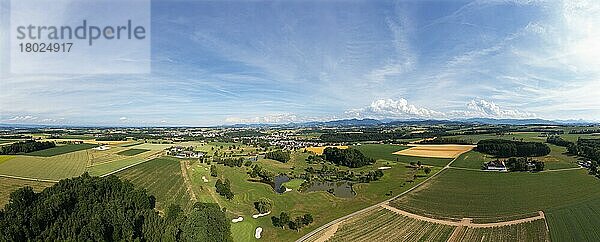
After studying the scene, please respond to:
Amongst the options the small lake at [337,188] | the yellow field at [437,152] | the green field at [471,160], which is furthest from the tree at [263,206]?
the yellow field at [437,152]

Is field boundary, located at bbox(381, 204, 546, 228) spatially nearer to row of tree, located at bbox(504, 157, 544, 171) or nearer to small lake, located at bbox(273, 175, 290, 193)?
small lake, located at bbox(273, 175, 290, 193)

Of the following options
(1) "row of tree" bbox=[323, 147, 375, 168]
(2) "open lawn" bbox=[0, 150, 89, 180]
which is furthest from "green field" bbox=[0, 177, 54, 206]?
(1) "row of tree" bbox=[323, 147, 375, 168]

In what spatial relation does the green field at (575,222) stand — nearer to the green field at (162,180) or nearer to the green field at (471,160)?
the green field at (471,160)

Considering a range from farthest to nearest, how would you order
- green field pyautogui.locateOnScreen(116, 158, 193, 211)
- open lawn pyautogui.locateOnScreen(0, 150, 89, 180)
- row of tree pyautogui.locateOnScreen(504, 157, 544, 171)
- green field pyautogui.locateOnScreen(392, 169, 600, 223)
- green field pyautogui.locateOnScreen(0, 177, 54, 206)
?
row of tree pyautogui.locateOnScreen(504, 157, 544, 171) < open lawn pyautogui.locateOnScreen(0, 150, 89, 180) < green field pyautogui.locateOnScreen(0, 177, 54, 206) < green field pyautogui.locateOnScreen(116, 158, 193, 211) < green field pyautogui.locateOnScreen(392, 169, 600, 223)

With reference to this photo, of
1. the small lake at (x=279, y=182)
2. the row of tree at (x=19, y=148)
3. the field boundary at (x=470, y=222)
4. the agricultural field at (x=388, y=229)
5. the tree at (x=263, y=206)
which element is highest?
the row of tree at (x=19, y=148)

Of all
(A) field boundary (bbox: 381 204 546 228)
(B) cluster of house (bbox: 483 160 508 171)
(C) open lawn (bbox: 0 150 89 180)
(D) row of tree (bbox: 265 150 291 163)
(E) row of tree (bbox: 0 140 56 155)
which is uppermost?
(E) row of tree (bbox: 0 140 56 155)

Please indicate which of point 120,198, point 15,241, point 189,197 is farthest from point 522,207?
Answer: point 15,241
